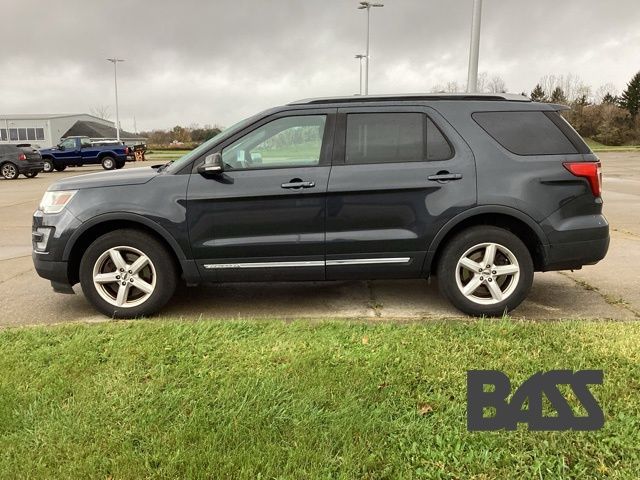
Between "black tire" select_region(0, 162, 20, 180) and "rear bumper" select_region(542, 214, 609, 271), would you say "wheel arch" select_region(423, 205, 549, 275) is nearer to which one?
"rear bumper" select_region(542, 214, 609, 271)

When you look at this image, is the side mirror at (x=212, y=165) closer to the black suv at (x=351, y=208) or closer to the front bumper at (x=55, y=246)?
the black suv at (x=351, y=208)

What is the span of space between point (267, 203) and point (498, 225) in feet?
6.31

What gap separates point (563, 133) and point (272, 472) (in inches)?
139

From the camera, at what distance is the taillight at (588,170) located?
13.9ft

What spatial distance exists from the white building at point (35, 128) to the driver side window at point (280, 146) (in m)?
80.7

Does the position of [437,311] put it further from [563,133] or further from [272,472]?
[272,472]

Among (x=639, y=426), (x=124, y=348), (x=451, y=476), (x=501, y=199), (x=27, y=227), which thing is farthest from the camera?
(x=27, y=227)

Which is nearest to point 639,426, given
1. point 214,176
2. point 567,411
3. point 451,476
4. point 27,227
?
→ point 567,411

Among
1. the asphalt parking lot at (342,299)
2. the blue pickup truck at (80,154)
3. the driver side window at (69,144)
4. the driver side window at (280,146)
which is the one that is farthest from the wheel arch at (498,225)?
the driver side window at (69,144)

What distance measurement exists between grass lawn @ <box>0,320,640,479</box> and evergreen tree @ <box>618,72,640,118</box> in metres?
86.2

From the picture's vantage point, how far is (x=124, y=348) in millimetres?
3598

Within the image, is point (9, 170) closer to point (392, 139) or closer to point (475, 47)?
point (475, 47)

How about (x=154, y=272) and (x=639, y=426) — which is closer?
(x=639, y=426)

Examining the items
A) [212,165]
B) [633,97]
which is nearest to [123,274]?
[212,165]
